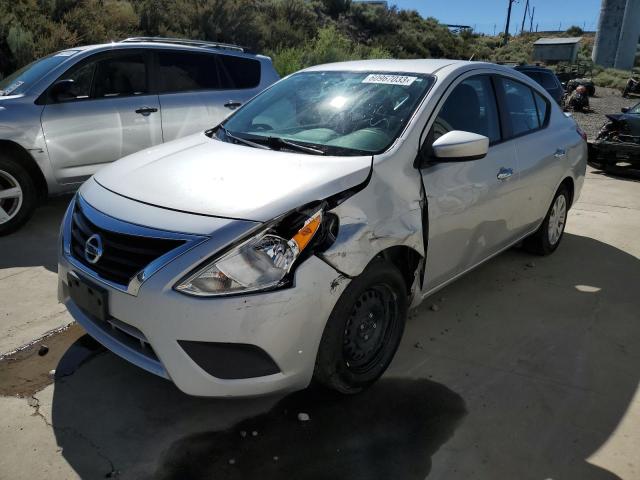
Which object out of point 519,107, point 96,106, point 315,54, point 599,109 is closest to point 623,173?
point 519,107

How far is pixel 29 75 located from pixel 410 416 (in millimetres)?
5001

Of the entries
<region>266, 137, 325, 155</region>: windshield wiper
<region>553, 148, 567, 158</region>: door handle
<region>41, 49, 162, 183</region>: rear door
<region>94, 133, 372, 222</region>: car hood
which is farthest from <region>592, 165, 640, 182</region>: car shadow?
<region>94, 133, 372, 222</region>: car hood

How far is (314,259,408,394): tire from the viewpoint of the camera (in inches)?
101

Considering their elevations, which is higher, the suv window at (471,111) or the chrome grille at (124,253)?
the suv window at (471,111)

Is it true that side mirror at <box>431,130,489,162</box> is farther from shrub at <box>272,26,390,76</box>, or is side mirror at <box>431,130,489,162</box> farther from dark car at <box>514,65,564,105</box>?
dark car at <box>514,65,564,105</box>

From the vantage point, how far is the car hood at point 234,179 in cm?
247

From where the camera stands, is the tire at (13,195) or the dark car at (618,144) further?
the dark car at (618,144)

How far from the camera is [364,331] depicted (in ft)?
9.39

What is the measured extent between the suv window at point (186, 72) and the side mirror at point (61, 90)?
1.04 m

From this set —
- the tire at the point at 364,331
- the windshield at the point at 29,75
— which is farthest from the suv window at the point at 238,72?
the tire at the point at 364,331

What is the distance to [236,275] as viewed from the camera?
2293 millimetres

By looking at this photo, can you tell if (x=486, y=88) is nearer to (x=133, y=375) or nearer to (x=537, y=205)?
(x=537, y=205)

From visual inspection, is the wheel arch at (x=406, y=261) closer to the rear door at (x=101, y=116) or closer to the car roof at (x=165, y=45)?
the rear door at (x=101, y=116)

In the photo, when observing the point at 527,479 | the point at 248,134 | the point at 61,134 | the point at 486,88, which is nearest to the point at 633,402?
the point at 527,479
